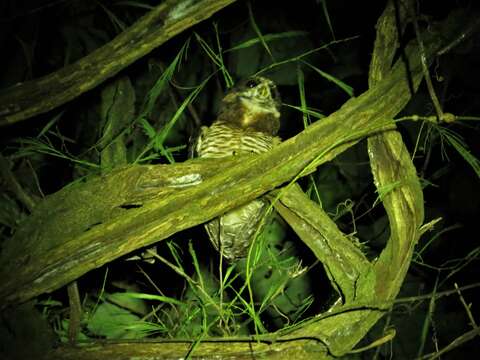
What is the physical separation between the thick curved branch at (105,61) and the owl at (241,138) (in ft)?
1.58

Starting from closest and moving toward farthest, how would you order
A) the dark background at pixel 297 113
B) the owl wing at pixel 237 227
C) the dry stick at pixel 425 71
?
1. the dry stick at pixel 425 71
2. the owl wing at pixel 237 227
3. the dark background at pixel 297 113

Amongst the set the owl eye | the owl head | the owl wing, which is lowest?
the owl wing

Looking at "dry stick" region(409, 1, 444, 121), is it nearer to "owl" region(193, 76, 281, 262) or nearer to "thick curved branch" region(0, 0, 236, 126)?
"thick curved branch" region(0, 0, 236, 126)

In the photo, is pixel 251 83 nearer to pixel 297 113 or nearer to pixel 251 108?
pixel 251 108

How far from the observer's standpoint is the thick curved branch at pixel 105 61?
1237mm

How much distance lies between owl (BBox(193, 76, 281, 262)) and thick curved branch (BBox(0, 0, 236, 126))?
480mm

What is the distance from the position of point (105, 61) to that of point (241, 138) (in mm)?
695

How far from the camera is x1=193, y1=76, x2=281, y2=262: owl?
5.53 ft

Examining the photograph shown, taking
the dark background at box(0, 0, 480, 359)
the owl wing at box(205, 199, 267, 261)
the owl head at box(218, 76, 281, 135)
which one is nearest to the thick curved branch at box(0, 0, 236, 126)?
the dark background at box(0, 0, 480, 359)

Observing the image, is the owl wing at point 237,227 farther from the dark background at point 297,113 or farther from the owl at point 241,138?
the dark background at point 297,113

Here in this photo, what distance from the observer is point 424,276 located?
246 cm

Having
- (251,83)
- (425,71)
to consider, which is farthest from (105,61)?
(251,83)

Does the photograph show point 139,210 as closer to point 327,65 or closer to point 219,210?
point 219,210

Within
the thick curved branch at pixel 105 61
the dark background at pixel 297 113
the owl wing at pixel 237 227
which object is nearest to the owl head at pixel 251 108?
the dark background at pixel 297 113
